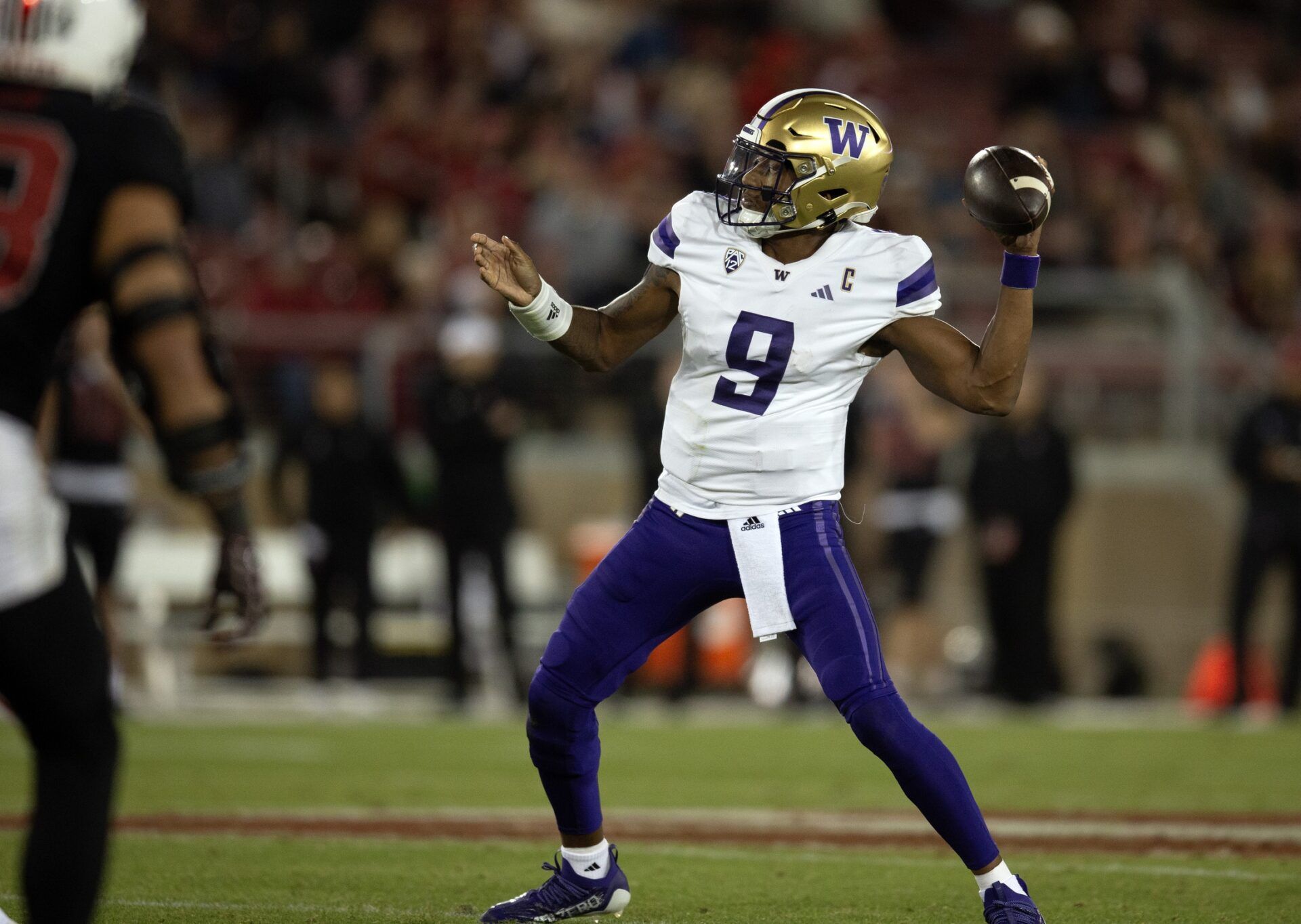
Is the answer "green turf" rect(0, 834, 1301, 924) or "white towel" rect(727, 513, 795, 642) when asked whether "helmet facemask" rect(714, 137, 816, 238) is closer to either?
"white towel" rect(727, 513, 795, 642)

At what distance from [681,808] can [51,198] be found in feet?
14.5

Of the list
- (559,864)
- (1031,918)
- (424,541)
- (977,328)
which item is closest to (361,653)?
(424,541)

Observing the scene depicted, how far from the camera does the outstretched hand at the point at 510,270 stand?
166 inches

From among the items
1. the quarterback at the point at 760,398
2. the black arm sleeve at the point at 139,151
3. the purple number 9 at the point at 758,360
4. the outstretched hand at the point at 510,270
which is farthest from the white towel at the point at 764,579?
the black arm sleeve at the point at 139,151

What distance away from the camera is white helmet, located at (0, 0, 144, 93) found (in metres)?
2.79

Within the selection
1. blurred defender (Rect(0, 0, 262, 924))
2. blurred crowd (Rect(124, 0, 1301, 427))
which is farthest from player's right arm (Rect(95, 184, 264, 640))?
blurred crowd (Rect(124, 0, 1301, 427))

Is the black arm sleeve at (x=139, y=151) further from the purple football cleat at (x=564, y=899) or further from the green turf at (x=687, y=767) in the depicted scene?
the green turf at (x=687, y=767)

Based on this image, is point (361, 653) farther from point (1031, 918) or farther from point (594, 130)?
point (1031, 918)

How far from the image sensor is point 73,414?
31.1ft

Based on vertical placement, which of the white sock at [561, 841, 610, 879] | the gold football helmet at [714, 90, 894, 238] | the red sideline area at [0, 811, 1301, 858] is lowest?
the red sideline area at [0, 811, 1301, 858]

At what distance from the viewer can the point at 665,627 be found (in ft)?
13.8

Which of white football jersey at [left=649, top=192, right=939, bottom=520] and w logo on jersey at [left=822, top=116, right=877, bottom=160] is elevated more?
w logo on jersey at [left=822, top=116, right=877, bottom=160]

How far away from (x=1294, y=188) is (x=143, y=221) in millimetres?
14227

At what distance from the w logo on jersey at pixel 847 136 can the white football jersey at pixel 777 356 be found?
20cm
